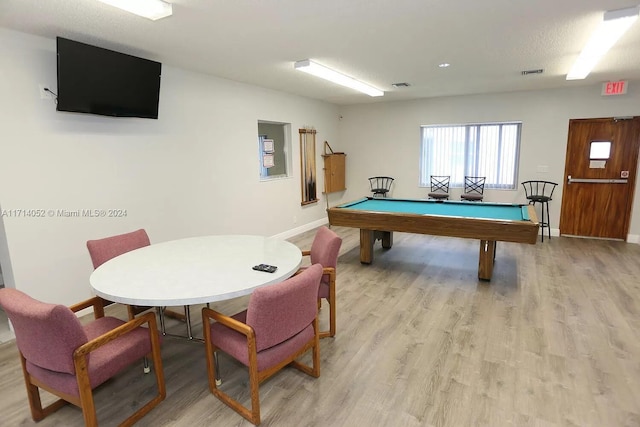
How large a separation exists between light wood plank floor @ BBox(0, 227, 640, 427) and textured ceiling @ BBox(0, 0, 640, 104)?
2.55 metres

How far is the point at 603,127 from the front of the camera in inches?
221

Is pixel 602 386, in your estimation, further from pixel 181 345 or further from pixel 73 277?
pixel 73 277

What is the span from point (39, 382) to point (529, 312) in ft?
12.4

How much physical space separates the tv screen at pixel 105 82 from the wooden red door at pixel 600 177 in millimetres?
6432

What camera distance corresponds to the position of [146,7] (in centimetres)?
230

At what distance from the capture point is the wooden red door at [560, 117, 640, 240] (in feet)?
18.2

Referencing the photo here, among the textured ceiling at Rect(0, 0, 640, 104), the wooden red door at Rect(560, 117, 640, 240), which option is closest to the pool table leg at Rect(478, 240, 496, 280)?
the textured ceiling at Rect(0, 0, 640, 104)

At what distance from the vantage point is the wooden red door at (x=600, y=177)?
554 cm

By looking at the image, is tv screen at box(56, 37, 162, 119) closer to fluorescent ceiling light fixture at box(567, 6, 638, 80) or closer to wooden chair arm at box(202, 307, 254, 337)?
wooden chair arm at box(202, 307, 254, 337)

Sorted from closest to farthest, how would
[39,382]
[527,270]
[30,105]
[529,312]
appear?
1. [39,382]
2. [30,105]
3. [529,312]
4. [527,270]

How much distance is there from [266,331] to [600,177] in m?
6.43

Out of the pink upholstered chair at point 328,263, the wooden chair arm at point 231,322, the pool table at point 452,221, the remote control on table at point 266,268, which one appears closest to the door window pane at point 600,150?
the pool table at point 452,221

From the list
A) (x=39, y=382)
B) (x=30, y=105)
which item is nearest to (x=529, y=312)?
(x=39, y=382)

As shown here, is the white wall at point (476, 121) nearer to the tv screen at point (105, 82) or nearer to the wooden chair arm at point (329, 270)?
the tv screen at point (105, 82)
